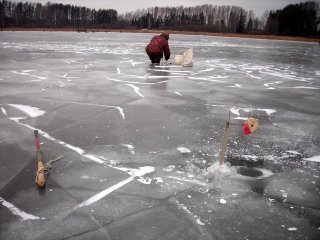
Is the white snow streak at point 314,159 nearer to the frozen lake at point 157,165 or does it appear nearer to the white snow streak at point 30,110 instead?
the frozen lake at point 157,165

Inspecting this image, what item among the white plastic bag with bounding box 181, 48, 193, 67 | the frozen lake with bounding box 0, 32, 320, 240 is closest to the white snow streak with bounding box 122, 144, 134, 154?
the frozen lake with bounding box 0, 32, 320, 240

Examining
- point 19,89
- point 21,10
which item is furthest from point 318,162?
point 21,10

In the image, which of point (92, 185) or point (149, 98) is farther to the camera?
point (149, 98)

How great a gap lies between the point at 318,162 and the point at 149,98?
4.56 meters

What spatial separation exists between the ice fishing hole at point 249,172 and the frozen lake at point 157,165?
14 mm

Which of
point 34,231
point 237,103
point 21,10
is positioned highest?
point 21,10

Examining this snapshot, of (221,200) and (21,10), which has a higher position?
(21,10)

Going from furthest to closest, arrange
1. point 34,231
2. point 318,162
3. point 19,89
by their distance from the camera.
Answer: point 19,89 < point 318,162 < point 34,231

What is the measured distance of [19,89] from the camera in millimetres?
8836

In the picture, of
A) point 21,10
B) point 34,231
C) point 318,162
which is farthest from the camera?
point 21,10

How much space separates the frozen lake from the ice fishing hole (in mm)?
14

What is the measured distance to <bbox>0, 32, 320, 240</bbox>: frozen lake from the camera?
3117 mm

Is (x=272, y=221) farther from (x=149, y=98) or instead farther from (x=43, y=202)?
(x=149, y=98)

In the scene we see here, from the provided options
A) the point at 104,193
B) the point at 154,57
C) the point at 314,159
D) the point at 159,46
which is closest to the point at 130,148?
the point at 104,193
